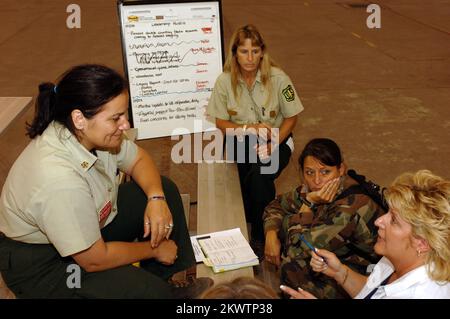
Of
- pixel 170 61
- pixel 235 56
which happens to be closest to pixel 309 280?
pixel 235 56

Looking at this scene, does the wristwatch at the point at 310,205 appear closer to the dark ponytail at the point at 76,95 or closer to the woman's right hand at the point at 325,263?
the woman's right hand at the point at 325,263

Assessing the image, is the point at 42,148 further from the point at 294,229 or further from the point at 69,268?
the point at 294,229

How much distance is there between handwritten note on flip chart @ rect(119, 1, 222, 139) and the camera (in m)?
4.29

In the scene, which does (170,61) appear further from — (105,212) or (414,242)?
(414,242)

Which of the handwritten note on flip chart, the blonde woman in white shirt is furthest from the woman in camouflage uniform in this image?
the handwritten note on flip chart

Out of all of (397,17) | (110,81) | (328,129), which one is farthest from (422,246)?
(397,17)

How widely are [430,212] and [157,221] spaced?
136 centimetres

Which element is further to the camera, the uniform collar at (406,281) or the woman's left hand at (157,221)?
the woman's left hand at (157,221)

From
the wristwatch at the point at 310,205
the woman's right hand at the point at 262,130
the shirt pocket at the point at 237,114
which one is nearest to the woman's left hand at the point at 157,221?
the wristwatch at the point at 310,205

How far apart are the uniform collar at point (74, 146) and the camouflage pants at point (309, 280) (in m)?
1.17

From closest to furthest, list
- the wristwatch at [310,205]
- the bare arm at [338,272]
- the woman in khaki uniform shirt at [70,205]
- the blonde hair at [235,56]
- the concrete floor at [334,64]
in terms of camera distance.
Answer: the woman in khaki uniform shirt at [70,205] < the bare arm at [338,272] < the wristwatch at [310,205] < the blonde hair at [235,56] < the concrete floor at [334,64]

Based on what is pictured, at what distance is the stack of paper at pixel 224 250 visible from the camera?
2691 millimetres

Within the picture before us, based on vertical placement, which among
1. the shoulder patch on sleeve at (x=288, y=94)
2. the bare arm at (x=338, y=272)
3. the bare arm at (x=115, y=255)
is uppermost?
the shoulder patch on sleeve at (x=288, y=94)

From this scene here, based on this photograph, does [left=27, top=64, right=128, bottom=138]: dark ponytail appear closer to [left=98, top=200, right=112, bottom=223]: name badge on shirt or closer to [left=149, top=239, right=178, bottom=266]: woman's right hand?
[left=98, top=200, right=112, bottom=223]: name badge on shirt
